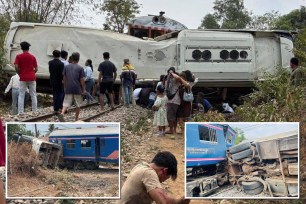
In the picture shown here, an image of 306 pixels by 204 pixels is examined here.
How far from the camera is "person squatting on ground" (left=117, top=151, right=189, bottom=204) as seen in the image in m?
3.51

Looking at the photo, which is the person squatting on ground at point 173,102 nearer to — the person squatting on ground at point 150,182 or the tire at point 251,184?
the person squatting on ground at point 150,182

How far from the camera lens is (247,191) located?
342 centimetres

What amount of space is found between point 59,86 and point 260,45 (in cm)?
803

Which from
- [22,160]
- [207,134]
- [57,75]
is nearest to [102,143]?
[22,160]

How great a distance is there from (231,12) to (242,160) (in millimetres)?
49625

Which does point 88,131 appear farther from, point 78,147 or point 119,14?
Answer: point 119,14

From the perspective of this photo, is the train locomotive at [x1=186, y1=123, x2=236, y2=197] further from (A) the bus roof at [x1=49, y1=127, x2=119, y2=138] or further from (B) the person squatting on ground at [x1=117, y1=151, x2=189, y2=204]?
(A) the bus roof at [x1=49, y1=127, x2=119, y2=138]

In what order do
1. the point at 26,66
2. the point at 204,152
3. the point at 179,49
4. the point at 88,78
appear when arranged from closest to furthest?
the point at 204,152, the point at 26,66, the point at 88,78, the point at 179,49

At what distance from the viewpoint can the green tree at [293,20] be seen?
3809cm

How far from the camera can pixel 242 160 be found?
3.38 meters

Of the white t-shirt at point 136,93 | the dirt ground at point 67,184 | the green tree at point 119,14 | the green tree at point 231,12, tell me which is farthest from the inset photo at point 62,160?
the green tree at point 231,12

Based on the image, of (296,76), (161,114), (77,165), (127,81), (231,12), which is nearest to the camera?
(77,165)

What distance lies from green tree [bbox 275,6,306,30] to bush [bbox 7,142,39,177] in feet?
113

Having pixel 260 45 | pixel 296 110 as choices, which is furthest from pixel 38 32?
pixel 296 110
